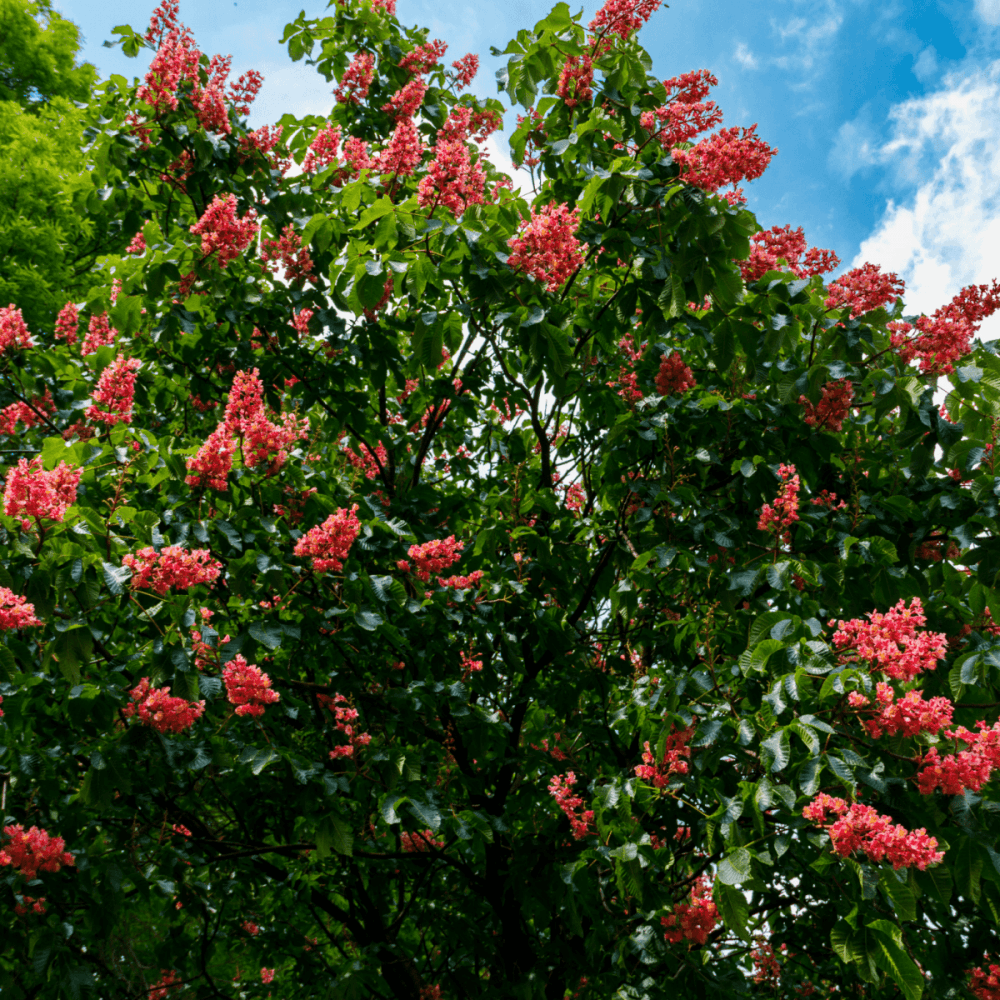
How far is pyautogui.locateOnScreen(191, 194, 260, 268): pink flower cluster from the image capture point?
11.9 feet

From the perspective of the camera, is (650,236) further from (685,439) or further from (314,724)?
→ (314,724)

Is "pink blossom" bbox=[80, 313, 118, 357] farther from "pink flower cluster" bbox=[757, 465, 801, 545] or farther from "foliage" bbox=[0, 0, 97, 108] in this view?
"foliage" bbox=[0, 0, 97, 108]

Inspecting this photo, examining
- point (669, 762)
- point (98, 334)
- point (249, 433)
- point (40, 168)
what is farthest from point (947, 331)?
point (40, 168)

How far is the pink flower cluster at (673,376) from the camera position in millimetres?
3666

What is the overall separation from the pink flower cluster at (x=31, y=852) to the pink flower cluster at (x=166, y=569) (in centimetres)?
98

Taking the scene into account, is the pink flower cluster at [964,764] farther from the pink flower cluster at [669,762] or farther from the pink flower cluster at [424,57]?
the pink flower cluster at [424,57]

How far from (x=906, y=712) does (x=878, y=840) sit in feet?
1.20

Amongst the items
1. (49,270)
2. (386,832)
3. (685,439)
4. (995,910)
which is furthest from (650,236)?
(49,270)

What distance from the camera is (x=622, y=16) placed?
391 centimetres

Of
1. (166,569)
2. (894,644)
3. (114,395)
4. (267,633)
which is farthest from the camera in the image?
(114,395)

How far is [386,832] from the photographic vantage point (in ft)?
12.7

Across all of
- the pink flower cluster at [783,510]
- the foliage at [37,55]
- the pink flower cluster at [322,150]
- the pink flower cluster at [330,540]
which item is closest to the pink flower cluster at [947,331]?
the pink flower cluster at [783,510]

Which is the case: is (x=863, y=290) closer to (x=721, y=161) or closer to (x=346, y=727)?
(x=721, y=161)

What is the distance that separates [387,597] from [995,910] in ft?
7.63
